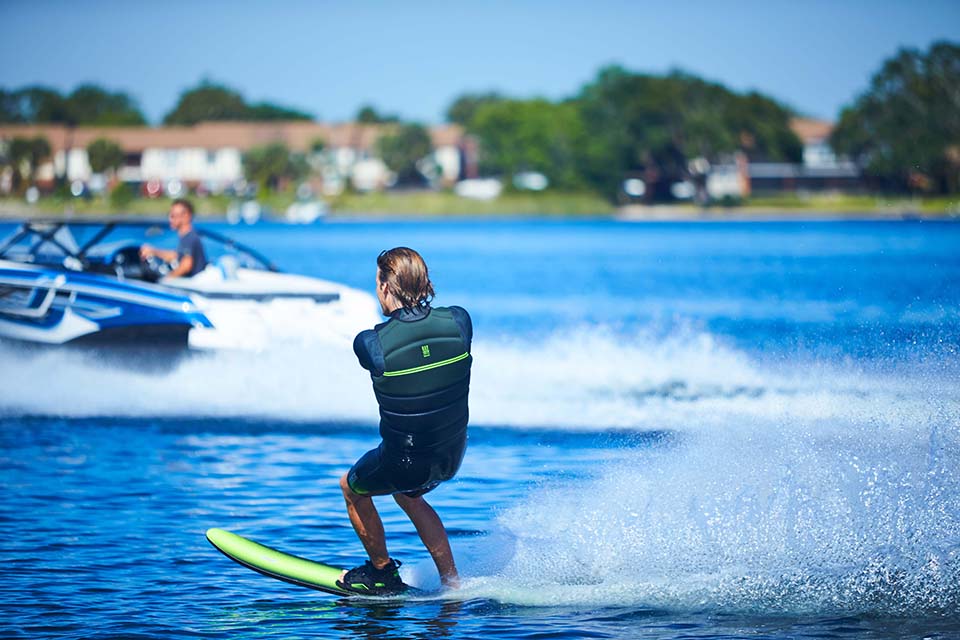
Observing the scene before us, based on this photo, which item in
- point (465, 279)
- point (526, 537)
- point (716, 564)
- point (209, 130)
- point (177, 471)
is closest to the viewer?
point (716, 564)

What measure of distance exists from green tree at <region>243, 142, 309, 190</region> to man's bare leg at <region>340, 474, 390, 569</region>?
11718 cm

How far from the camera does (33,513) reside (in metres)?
10.4

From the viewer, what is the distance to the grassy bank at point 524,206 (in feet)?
371

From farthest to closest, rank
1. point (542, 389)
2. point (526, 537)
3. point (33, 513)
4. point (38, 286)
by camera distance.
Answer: point (542, 389), point (38, 286), point (33, 513), point (526, 537)

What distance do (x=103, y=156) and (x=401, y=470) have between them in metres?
125

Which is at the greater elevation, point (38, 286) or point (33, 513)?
point (38, 286)

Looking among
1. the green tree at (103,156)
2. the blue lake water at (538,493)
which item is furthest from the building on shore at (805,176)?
the blue lake water at (538,493)

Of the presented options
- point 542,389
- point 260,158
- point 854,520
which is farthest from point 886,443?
point 260,158

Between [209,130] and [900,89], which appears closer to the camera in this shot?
[900,89]

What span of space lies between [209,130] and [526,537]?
137 meters

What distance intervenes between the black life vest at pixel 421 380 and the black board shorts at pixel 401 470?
42 mm

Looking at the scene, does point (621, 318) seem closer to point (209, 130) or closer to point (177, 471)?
point (177, 471)

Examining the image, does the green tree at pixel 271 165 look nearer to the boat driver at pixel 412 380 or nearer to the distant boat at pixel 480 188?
the distant boat at pixel 480 188

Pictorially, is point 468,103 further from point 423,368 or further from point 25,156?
point 423,368
